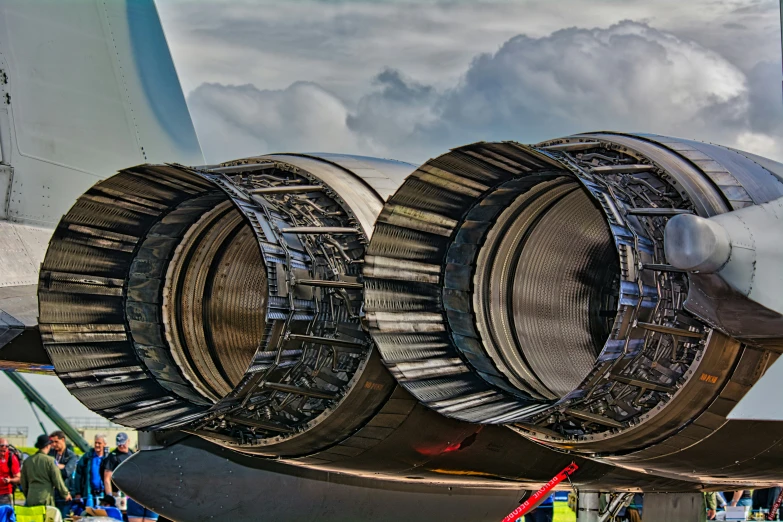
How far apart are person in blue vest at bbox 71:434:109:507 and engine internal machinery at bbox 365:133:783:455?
7975mm

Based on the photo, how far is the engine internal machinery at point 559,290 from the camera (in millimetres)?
5113

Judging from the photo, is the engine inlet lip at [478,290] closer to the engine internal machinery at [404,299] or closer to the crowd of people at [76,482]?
the engine internal machinery at [404,299]

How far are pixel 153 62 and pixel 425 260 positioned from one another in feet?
11.2

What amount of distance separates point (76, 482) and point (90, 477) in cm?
30

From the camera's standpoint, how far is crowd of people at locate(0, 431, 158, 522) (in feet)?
40.2

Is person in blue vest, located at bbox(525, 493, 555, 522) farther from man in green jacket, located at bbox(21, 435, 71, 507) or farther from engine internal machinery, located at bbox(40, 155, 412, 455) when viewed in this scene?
engine internal machinery, located at bbox(40, 155, 412, 455)

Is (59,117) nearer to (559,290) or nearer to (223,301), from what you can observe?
(223,301)

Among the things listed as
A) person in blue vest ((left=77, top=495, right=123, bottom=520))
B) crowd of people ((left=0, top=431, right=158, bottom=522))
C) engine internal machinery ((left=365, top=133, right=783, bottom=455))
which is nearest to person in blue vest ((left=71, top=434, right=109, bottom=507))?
crowd of people ((left=0, top=431, right=158, bottom=522))

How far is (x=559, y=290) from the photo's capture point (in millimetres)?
6613

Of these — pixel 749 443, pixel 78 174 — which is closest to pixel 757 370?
pixel 749 443

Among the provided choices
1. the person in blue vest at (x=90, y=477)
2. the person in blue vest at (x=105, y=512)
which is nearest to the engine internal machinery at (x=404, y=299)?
the person in blue vest at (x=105, y=512)

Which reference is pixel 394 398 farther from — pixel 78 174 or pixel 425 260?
pixel 78 174

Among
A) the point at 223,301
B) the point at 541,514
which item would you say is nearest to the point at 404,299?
the point at 223,301

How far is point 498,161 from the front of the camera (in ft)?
18.6
